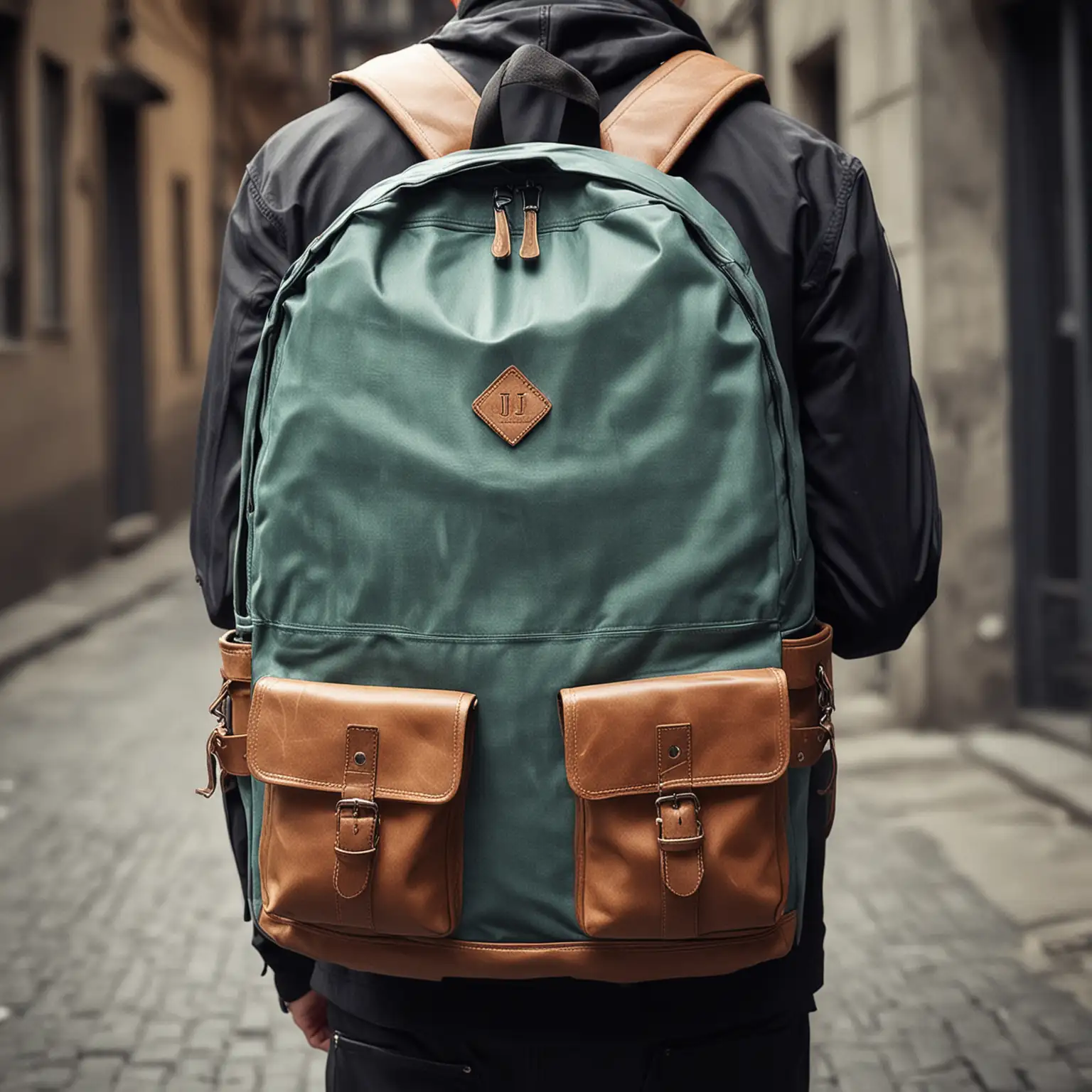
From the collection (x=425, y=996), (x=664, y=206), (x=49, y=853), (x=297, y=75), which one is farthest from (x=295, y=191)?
(x=297, y=75)

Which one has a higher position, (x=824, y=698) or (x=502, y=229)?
(x=502, y=229)

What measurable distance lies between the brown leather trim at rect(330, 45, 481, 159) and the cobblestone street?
2608mm

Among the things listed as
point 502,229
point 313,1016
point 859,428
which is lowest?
point 313,1016

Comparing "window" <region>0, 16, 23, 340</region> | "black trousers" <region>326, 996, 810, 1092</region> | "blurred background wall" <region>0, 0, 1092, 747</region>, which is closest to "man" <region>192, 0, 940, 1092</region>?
"black trousers" <region>326, 996, 810, 1092</region>

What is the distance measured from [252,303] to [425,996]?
2.53 ft

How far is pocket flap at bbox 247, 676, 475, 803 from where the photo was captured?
1.53m

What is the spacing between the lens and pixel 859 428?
170 centimetres

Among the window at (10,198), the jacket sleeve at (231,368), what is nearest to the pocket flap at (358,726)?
the jacket sleeve at (231,368)

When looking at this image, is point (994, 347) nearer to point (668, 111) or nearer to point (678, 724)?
point (668, 111)

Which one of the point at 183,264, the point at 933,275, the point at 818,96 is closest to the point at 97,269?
the point at 183,264

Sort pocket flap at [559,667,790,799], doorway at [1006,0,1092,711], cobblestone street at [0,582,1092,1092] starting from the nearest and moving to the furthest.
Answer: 1. pocket flap at [559,667,790,799]
2. cobblestone street at [0,582,1092,1092]
3. doorway at [1006,0,1092,711]

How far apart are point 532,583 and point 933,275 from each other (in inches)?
225

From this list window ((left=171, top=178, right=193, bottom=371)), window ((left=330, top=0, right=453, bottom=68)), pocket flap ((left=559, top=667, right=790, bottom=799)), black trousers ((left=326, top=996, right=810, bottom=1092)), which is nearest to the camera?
pocket flap ((left=559, top=667, right=790, bottom=799))

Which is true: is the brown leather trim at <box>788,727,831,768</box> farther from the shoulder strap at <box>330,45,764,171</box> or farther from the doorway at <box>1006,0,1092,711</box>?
the doorway at <box>1006,0,1092,711</box>
